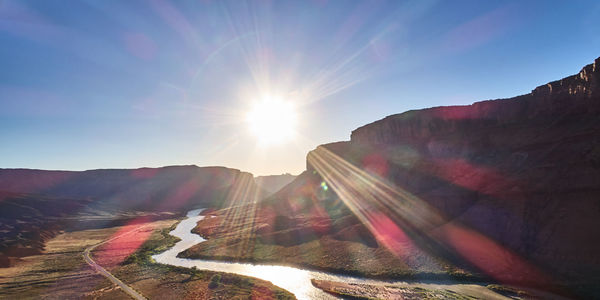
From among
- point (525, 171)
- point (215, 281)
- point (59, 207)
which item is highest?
point (525, 171)

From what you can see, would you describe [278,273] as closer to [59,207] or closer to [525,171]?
[525,171]

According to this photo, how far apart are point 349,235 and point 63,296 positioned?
4457cm

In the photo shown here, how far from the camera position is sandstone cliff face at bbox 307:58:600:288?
38688mm

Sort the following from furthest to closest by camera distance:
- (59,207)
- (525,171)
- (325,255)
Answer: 1. (59,207)
2. (325,255)
3. (525,171)

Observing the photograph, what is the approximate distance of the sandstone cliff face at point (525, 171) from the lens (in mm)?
38688

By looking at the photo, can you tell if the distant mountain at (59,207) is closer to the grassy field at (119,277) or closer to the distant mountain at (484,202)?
the grassy field at (119,277)

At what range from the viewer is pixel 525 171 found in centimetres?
4869

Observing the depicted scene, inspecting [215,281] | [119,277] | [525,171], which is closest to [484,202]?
[525,171]

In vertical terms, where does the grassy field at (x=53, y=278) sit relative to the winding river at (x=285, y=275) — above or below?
above

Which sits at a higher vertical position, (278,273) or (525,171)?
(525,171)

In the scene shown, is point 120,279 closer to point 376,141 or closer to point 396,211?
point 396,211

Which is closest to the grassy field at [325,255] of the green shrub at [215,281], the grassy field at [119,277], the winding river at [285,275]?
the winding river at [285,275]

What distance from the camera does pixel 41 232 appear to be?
87.4 meters


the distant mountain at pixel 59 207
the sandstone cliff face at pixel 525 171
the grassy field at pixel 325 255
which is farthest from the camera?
the distant mountain at pixel 59 207
